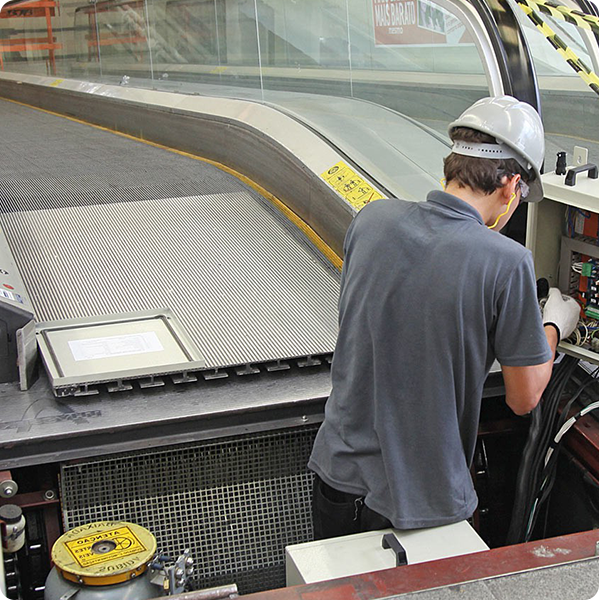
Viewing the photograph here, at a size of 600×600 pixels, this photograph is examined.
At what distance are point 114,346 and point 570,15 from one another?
1.65 metres

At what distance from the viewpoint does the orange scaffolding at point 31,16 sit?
30.6ft

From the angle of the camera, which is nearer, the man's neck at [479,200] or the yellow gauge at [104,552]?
the man's neck at [479,200]

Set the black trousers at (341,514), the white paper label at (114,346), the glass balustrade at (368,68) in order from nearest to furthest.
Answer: the black trousers at (341,514), the white paper label at (114,346), the glass balustrade at (368,68)

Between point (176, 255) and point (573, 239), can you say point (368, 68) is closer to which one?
point (176, 255)

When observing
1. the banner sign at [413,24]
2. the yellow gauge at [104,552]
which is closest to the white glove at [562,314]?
the banner sign at [413,24]

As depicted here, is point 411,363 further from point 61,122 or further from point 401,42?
point 61,122

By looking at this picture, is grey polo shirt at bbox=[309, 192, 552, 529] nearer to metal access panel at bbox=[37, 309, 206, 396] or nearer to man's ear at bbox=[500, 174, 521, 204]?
man's ear at bbox=[500, 174, 521, 204]

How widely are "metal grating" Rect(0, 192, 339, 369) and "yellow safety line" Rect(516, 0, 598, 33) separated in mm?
1183

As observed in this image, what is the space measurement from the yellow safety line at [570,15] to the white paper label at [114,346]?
151 cm

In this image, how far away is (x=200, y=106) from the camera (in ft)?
16.1

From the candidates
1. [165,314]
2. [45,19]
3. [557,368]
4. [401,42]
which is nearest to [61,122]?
[45,19]

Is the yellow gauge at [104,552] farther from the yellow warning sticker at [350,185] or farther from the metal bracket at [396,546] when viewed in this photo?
the yellow warning sticker at [350,185]

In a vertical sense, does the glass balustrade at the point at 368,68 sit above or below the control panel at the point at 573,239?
above

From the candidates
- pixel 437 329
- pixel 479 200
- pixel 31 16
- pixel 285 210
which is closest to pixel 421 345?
pixel 437 329
